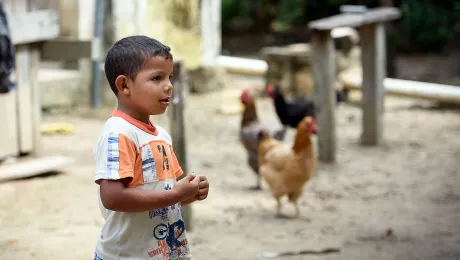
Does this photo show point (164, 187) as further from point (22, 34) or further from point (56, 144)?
point (56, 144)

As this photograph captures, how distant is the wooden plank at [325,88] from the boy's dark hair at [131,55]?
486 centimetres

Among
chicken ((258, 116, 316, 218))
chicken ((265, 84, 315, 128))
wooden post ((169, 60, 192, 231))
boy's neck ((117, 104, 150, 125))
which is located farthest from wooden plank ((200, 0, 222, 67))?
boy's neck ((117, 104, 150, 125))

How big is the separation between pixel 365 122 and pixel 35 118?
3.66m

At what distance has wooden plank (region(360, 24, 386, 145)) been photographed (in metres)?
8.04

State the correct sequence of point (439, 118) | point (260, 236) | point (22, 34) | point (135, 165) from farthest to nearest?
point (439, 118)
point (22, 34)
point (260, 236)
point (135, 165)

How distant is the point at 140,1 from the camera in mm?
9758

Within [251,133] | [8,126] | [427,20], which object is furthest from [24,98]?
[427,20]

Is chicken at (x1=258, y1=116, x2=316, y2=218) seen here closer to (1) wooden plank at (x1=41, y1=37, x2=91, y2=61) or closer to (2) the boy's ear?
(1) wooden plank at (x1=41, y1=37, x2=91, y2=61)

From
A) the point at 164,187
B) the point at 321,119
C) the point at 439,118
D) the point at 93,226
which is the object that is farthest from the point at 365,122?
the point at 164,187

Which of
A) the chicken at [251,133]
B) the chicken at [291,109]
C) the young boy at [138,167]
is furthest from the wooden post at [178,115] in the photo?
Result: the chicken at [291,109]

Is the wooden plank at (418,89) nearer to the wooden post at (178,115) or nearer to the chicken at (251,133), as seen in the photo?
the chicken at (251,133)

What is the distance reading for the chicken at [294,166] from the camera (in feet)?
18.9

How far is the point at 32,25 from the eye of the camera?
Result: 690 cm

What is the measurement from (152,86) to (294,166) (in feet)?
10.9
